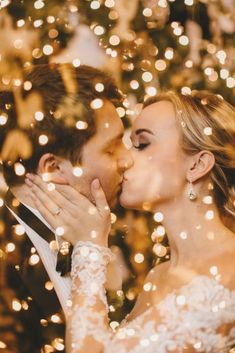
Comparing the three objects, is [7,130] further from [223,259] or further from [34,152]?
[223,259]

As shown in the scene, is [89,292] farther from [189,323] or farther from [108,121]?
[108,121]

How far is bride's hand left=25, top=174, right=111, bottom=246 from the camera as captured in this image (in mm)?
1627

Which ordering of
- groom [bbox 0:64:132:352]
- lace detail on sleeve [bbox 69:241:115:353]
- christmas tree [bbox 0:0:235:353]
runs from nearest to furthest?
1. lace detail on sleeve [bbox 69:241:115:353]
2. groom [bbox 0:64:132:352]
3. christmas tree [bbox 0:0:235:353]

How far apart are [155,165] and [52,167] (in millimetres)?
249

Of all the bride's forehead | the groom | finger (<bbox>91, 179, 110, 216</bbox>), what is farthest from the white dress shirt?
the bride's forehead

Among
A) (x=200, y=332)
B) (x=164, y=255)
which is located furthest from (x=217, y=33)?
(x=200, y=332)

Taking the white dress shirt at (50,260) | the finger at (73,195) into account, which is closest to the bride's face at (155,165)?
the finger at (73,195)

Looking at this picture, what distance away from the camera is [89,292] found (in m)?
1.57

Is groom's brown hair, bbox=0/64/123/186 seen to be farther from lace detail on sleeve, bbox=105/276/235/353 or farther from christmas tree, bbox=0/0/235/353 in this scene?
lace detail on sleeve, bbox=105/276/235/353

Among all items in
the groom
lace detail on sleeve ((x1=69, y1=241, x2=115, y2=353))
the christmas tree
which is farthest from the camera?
the christmas tree

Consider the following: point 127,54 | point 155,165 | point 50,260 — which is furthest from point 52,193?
point 127,54

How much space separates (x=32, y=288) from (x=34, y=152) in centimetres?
33

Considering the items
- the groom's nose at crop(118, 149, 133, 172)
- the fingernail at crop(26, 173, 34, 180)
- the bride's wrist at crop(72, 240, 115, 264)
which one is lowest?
the bride's wrist at crop(72, 240, 115, 264)

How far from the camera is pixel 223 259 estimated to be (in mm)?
1651
